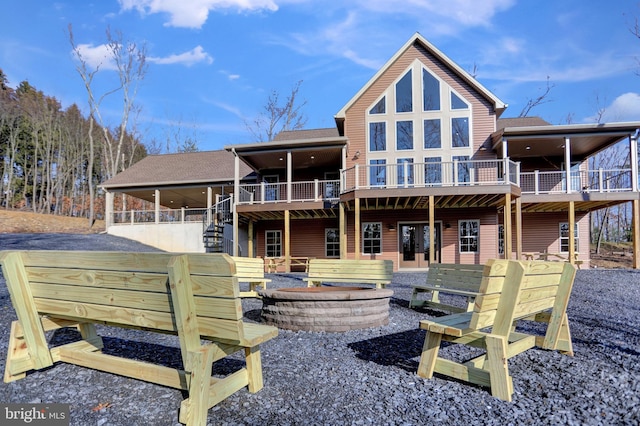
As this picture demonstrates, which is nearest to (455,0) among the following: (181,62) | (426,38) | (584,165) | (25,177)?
(426,38)

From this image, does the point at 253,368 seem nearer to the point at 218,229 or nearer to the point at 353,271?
the point at 353,271

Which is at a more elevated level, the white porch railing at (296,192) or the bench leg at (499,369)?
the white porch railing at (296,192)

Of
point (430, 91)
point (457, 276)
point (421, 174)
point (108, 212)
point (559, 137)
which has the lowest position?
point (457, 276)

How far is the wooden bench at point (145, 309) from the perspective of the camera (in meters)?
2.26

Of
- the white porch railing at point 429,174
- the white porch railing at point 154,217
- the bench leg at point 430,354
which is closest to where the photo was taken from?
the bench leg at point 430,354

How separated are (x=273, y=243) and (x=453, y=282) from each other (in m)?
13.6

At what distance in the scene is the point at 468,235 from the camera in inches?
653

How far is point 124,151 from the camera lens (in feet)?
130

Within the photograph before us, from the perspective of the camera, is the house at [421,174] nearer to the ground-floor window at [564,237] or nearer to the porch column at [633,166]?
the ground-floor window at [564,237]

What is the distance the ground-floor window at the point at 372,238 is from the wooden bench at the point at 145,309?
578 inches

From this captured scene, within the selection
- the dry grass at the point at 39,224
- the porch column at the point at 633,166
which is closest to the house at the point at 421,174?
the porch column at the point at 633,166

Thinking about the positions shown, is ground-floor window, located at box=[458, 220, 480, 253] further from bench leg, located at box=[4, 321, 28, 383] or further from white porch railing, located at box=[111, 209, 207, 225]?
bench leg, located at box=[4, 321, 28, 383]

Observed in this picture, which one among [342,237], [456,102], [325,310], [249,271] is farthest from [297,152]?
[325,310]

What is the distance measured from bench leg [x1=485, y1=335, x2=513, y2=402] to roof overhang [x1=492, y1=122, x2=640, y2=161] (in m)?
13.2
